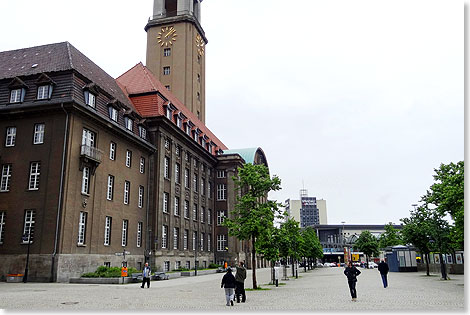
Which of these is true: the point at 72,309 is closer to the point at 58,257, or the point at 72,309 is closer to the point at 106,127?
the point at 58,257

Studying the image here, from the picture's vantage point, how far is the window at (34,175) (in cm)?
2939

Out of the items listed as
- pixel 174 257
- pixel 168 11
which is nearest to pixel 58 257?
pixel 174 257

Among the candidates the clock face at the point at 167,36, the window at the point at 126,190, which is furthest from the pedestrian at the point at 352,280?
the clock face at the point at 167,36

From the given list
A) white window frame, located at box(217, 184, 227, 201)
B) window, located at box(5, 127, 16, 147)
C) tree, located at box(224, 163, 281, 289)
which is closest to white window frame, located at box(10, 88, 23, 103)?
window, located at box(5, 127, 16, 147)

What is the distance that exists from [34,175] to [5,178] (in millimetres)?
2551

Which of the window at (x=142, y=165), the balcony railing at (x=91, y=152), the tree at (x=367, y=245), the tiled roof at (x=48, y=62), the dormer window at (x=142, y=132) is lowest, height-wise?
the tree at (x=367, y=245)

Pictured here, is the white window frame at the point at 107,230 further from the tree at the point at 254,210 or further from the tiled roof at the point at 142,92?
the tiled roof at the point at 142,92

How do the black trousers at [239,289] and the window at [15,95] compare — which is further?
the window at [15,95]

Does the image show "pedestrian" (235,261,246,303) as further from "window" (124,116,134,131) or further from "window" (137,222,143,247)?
"window" (124,116,134,131)

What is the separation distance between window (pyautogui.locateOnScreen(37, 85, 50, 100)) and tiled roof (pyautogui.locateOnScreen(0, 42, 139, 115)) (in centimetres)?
159

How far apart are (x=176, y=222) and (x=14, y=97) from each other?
2131 centimetres

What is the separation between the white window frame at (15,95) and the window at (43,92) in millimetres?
1639

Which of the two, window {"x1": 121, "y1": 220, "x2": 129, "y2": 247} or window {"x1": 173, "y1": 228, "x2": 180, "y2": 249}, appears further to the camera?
window {"x1": 173, "y1": 228, "x2": 180, "y2": 249}

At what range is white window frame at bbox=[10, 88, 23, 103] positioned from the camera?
31.5 meters
